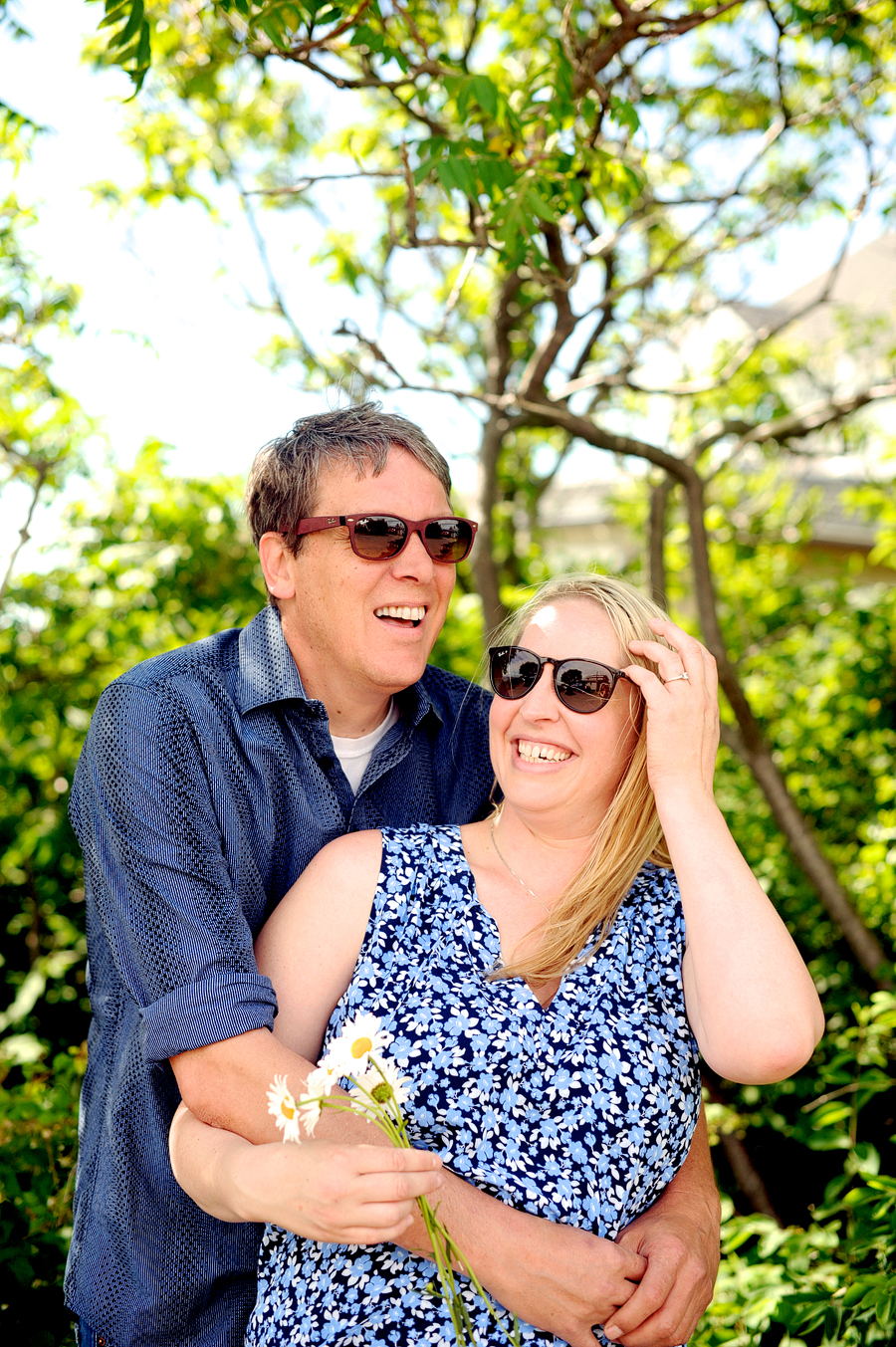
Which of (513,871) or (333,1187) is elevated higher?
(513,871)

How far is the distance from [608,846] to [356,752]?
2.37ft

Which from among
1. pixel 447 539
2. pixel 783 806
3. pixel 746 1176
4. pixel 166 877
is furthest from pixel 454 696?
pixel 746 1176

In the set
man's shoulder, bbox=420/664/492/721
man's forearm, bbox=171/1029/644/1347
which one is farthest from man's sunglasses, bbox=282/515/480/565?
man's forearm, bbox=171/1029/644/1347

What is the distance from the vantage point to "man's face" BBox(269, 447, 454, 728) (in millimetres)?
2520

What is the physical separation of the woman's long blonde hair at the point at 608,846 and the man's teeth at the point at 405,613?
260mm

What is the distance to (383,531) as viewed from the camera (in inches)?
98.6

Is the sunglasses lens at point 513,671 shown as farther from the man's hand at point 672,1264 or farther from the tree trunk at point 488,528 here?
the tree trunk at point 488,528

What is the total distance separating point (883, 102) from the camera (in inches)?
216

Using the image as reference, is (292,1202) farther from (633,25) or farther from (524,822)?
(633,25)

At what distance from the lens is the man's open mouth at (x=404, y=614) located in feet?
8.38

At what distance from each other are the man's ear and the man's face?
0.03m

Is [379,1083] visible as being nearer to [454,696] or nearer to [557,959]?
[557,959]

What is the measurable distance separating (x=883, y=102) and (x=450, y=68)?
3.48m

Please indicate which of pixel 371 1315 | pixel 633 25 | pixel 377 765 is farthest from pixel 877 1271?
pixel 633 25
